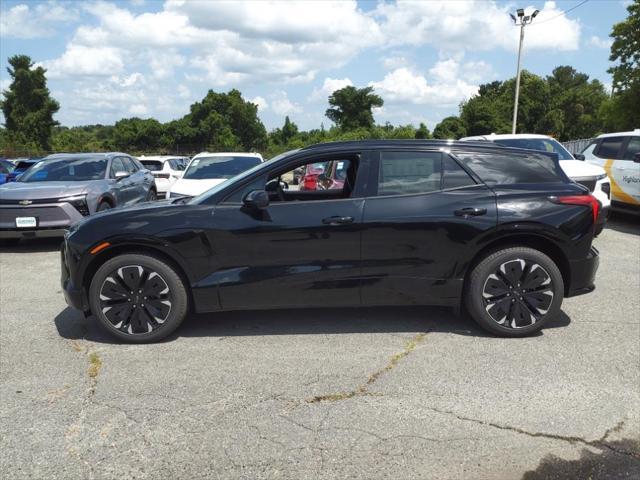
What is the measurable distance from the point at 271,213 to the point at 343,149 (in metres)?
0.86

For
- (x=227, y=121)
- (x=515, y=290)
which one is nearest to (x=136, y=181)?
(x=515, y=290)

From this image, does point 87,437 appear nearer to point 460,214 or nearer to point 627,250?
point 460,214

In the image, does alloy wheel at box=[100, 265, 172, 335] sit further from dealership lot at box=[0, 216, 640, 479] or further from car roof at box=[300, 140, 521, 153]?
car roof at box=[300, 140, 521, 153]

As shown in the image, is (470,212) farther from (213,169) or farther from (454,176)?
(213,169)

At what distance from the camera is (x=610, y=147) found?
10.9 metres

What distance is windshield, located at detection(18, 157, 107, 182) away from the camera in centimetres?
937

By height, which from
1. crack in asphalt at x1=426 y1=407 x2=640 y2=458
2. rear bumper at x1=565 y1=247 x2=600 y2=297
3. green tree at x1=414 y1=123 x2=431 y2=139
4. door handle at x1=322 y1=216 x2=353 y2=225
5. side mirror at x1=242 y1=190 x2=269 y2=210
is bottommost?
crack in asphalt at x1=426 y1=407 x2=640 y2=458

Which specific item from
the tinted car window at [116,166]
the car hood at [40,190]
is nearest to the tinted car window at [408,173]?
the car hood at [40,190]

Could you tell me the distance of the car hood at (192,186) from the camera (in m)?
9.55

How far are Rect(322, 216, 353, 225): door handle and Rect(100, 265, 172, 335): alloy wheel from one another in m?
1.43

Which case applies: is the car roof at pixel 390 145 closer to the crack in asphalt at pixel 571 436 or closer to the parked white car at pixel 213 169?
the crack in asphalt at pixel 571 436

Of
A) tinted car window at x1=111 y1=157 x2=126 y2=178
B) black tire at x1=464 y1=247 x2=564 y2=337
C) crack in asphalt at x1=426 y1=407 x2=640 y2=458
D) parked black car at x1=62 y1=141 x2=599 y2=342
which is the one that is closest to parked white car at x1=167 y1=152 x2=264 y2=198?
tinted car window at x1=111 y1=157 x2=126 y2=178

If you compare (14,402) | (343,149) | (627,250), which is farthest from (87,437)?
(627,250)

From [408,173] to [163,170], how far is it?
14.1 metres
